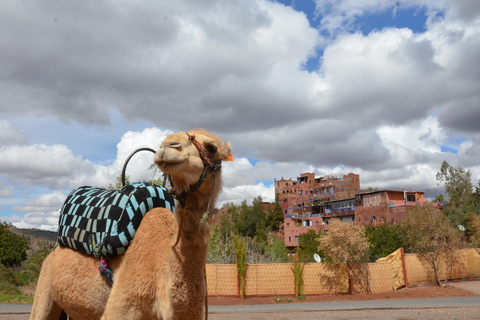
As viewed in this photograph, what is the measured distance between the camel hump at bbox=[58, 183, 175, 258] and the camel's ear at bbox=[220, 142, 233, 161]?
37.5 inches

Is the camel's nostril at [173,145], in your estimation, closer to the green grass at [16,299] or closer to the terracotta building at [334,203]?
the green grass at [16,299]

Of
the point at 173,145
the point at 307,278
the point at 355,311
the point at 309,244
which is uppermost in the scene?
the point at 309,244

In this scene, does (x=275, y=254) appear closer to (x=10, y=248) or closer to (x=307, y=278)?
(x=307, y=278)

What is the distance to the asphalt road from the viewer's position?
13945mm

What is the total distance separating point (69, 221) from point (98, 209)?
0.51 m

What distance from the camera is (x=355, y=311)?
50.9 ft

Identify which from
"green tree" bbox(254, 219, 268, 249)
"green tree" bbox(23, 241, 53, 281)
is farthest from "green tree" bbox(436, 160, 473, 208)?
"green tree" bbox(23, 241, 53, 281)

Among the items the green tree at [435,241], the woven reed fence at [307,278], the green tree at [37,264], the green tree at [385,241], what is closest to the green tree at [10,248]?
the green tree at [37,264]

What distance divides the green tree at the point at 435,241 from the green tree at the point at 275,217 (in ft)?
196

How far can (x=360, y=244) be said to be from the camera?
2073cm

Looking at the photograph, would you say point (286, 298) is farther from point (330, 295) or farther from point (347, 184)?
point (347, 184)

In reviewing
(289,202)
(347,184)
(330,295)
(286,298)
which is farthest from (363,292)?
(289,202)

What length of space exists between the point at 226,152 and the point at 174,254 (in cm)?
84

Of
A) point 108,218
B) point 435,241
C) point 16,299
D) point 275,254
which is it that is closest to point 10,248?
point 16,299
